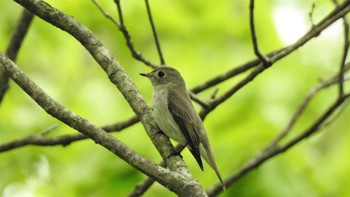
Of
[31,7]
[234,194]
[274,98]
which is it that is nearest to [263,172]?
[234,194]

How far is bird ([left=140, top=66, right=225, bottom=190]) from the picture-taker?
593cm

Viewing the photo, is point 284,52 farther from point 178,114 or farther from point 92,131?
point 92,131

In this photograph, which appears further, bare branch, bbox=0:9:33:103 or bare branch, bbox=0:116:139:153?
bare branch, bbox=0:9:33:103

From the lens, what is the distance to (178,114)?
21.0 ft

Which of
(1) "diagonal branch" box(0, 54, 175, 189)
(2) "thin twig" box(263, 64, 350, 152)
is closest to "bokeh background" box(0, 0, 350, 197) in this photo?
(2) "thin twig" box(263, 64, 350, 152)

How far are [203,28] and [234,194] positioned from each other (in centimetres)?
228

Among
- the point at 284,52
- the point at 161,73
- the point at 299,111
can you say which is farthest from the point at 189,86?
the point at 284,52

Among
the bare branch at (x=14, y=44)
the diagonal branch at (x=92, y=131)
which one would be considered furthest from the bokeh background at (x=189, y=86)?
the diagonal branch at (x=92, y=131)

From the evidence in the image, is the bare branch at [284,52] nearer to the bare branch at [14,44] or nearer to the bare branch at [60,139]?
the bare branch at [60,139]

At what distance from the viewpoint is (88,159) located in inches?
261

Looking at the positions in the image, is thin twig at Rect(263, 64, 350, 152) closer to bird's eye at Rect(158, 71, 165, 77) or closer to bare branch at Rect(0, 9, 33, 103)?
bird's eye at Rect(158, 71, 165, 77)

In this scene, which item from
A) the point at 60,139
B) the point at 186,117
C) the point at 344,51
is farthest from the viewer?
the point at 186,117

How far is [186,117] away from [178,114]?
9cm

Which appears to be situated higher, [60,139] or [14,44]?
[14,44]
